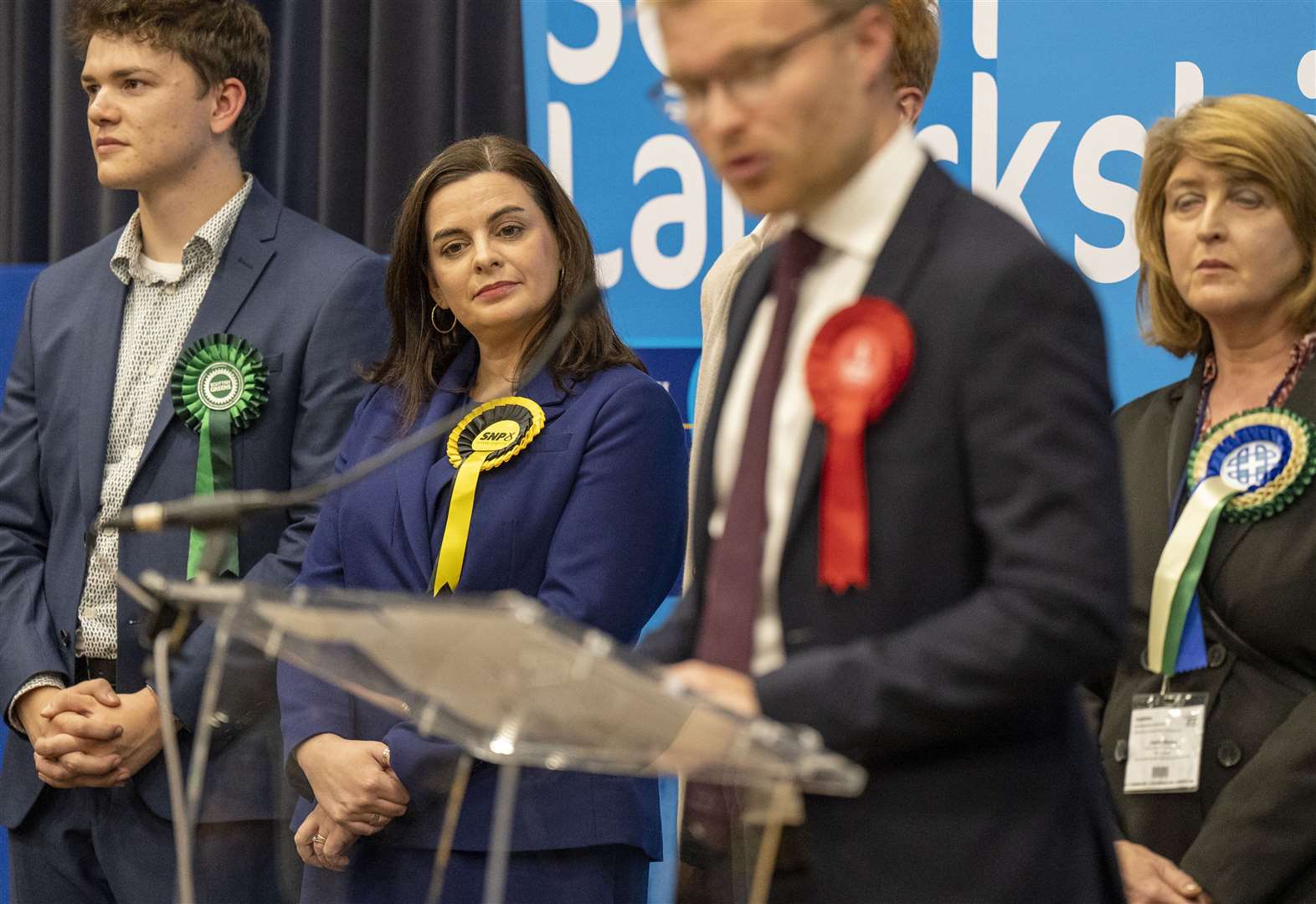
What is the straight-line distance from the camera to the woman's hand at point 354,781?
92.4 inches

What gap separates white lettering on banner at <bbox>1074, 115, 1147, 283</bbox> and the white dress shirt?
1.71m

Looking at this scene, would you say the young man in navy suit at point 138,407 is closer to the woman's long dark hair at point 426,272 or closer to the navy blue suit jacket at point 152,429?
the navy blue suit jacket at point 152,429

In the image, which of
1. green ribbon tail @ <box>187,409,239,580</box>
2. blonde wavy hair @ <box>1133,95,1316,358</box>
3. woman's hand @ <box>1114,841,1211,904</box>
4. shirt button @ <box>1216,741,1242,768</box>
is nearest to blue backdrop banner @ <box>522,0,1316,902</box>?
blonde wavy hair @ <box>1133,95,1316,358</box>

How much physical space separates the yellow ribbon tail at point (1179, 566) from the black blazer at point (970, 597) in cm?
92

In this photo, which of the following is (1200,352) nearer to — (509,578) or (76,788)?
(509,578)

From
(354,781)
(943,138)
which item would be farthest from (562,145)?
(354,781)

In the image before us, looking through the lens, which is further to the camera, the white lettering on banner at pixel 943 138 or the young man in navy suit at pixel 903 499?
the white lettering on banner at pixel 943 138

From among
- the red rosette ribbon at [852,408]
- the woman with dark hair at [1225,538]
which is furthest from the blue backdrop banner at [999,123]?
the red rosette ribbon at [852,408]

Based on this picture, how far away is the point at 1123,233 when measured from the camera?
304cm

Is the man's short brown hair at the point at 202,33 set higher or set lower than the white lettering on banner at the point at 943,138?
higher

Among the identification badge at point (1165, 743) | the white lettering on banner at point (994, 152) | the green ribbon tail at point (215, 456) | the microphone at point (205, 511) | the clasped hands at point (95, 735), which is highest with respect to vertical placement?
the white lettering on banner at point (994, 152)

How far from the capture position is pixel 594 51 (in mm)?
3396

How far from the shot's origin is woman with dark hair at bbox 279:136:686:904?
2.30 metres

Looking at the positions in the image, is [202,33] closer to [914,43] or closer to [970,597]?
[914,43]
